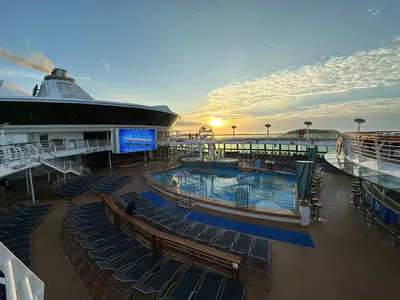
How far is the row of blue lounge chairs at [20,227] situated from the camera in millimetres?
4570

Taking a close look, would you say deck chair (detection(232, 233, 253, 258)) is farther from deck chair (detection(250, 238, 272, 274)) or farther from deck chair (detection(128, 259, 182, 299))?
deck chair (detection(128, 259, 182, 299))

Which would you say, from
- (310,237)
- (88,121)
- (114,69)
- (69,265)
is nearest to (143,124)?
(88,121)

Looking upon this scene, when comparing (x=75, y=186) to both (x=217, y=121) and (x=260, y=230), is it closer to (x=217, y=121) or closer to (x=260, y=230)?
(x=260, y=230)

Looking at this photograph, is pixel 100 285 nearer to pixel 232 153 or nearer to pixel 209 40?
pixel 209 40

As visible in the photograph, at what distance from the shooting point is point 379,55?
32.9 ft

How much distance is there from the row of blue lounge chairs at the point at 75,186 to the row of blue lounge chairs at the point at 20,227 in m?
1.93

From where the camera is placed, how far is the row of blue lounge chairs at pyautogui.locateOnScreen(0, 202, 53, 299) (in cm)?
457

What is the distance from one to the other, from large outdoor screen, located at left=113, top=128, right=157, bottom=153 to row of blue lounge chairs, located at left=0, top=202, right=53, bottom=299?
944 centimetres

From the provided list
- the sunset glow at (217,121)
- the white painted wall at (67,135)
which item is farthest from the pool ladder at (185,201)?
the sunset glow at (217,121)

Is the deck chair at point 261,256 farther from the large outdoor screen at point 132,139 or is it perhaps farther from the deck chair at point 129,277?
the large outdoor screen at point 132,139

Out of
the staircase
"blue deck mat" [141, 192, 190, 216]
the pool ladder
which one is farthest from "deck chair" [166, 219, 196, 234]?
the staircase

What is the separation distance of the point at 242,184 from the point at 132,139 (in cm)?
1196

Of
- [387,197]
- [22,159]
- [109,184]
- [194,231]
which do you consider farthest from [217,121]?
[194,231]

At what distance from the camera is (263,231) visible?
588cm
